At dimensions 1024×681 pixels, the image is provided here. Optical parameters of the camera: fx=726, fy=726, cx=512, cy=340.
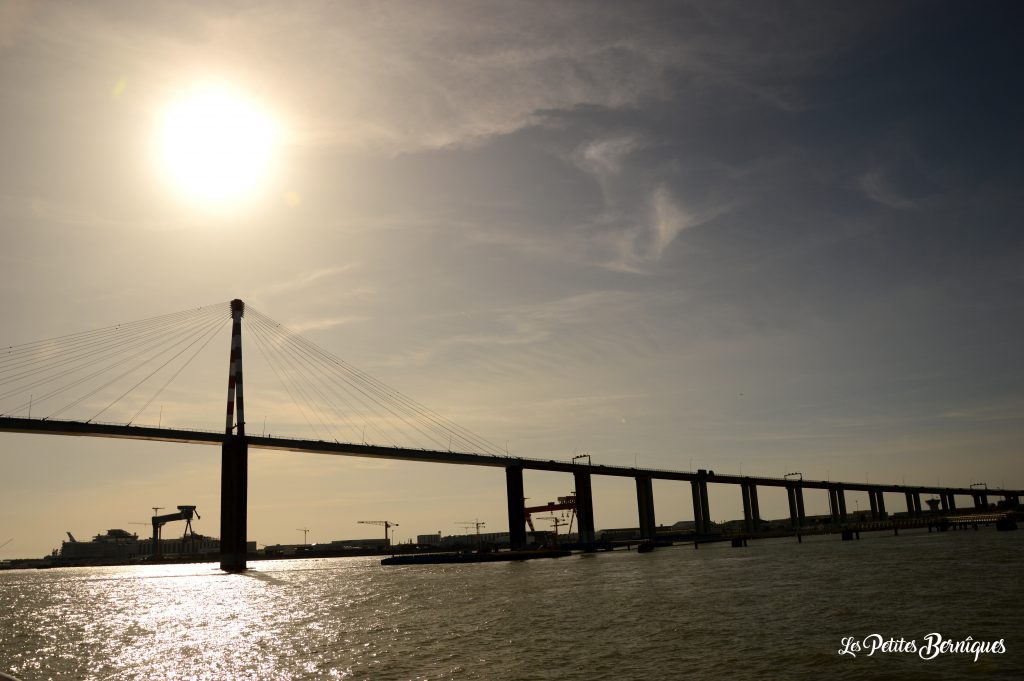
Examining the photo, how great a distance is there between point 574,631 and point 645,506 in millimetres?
143840

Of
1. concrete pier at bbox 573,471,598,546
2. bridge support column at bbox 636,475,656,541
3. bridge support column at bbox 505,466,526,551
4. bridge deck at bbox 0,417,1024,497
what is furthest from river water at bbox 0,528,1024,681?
bridge support column at bbox 636,475,656,541

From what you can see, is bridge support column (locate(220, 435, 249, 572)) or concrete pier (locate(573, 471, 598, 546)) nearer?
bridge support column (locate(220, 435, 249, 572))

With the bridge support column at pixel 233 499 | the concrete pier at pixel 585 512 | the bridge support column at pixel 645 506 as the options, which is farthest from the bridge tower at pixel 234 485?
the bridge support column at pixel 645 506

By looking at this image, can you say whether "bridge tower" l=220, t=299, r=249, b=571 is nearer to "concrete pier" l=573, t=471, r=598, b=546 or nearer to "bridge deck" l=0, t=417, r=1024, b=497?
"bridge deck" l=0, t=417, r=1024, b=497

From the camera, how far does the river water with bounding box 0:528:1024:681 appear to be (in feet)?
80.9

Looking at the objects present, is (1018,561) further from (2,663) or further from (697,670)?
(2,663)

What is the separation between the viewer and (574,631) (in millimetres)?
33219

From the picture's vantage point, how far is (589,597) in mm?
48000

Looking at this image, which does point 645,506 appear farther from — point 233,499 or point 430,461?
point 233,499

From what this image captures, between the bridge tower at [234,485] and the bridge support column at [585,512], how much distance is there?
71580mm

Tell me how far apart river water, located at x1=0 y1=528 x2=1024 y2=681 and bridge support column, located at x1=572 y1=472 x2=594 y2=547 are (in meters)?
96.8

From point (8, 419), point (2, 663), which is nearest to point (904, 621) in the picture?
point (2, 663)

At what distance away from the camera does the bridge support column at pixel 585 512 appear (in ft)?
508

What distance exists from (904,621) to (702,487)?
165118 mm
